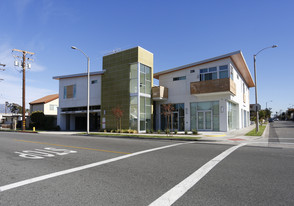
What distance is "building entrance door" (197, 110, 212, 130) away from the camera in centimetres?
2345

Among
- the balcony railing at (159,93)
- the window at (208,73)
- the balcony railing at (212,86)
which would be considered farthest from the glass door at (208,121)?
the balcony railing at (159,93)

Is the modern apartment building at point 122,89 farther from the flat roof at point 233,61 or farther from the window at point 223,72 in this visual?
the window at point 223,72

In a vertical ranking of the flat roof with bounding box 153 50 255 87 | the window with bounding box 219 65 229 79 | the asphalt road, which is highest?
the flat roof with bounding box 153 50 255 87

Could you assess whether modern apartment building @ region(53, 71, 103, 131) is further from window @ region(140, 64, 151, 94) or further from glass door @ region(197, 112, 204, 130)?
glass door @ region(197, 112, 204, 130)

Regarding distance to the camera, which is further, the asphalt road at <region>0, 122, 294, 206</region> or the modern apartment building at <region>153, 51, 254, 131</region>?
the modern apartment building at <region>153, 51, 254, 131</region>

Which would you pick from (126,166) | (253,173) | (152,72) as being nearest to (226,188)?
(253,173)

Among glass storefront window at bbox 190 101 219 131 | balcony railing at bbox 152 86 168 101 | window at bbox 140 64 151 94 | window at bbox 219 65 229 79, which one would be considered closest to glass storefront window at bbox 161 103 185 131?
glass storefront window at bbox 190 101 219 131

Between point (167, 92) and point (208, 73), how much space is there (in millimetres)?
5640

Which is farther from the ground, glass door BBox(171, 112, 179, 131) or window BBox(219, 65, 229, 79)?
window BBox(219, 65, 229, 79)

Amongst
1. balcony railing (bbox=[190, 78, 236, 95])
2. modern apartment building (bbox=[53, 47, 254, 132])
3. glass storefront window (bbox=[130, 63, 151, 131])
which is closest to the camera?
balcony railing (bbox=[190, 78, 236, 95])

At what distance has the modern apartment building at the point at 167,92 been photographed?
2250 cm

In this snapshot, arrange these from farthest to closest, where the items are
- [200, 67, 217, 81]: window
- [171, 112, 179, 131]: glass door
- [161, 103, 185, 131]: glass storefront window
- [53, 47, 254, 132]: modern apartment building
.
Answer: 1. [171, 112, 179, 131]: glass door
2. [161, 103, 185, 131]: glass storefront window
3. [200, 67, 217, 81]: window
4. [53, 47, 254, 132]: modern apartment building

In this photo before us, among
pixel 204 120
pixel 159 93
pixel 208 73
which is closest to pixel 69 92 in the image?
pixel 159 93

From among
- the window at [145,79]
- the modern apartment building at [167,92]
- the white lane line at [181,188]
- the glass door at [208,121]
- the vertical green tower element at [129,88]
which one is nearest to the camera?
the white lane line at [181,188]
